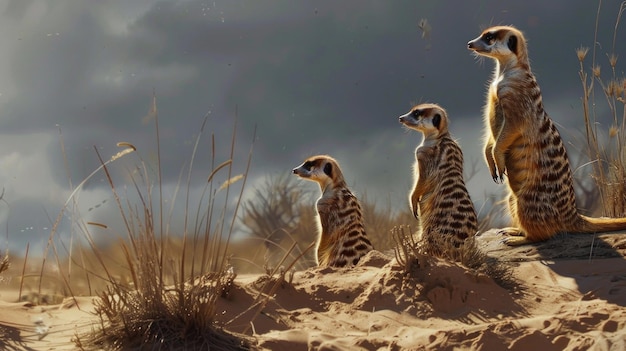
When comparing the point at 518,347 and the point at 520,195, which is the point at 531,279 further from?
the point at 518,347

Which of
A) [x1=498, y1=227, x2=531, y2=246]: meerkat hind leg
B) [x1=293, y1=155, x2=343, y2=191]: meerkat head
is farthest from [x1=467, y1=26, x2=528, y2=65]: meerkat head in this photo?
[x1=293, y1=155, x2=343, y2=191]: meerkat head

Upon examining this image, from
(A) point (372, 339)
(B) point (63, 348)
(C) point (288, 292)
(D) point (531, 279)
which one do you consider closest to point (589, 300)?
(D) point (531, 279)

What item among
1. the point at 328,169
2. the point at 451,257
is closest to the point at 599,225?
the point at 451,257

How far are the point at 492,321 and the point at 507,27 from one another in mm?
2640

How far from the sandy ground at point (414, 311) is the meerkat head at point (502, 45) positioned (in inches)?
62.2

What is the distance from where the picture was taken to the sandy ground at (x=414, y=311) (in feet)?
12.1

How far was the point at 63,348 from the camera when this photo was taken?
3678 millimetres

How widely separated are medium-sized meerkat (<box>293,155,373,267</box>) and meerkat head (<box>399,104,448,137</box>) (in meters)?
0.69

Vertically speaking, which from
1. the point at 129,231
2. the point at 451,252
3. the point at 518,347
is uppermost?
the point at 129,231

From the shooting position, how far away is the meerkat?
5.64m

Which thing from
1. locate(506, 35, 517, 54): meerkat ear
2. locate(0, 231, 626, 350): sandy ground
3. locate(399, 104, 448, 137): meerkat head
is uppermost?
locate(506, 35, 517, 54): meerkat ear

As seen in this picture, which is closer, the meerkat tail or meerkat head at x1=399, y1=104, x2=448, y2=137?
the meerkat tail

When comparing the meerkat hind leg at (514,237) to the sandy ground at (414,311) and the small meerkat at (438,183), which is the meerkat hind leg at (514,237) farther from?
the sandy ground at (414,311)

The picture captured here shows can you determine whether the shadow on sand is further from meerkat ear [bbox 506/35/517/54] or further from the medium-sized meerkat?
meerkat ear [bbox 506/35/517/54]
